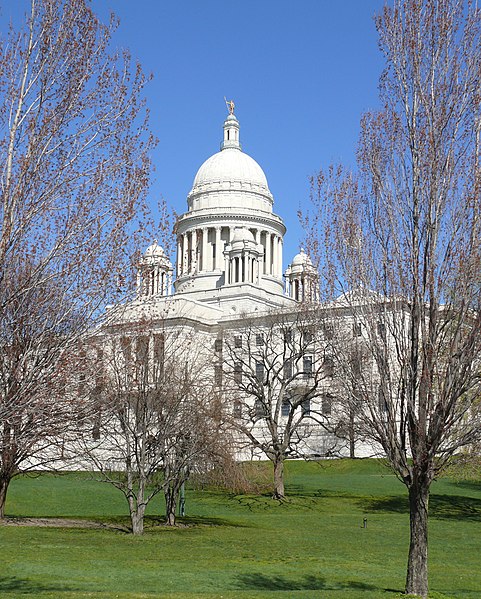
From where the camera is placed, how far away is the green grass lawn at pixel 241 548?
1819 centimetres

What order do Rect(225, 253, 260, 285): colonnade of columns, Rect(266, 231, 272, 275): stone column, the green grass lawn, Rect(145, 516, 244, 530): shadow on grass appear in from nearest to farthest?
1. the green grass lawn
2. Rect(145, 516, 244, 530): shadow on grass
3. Rect(225, 253, 260, 285): colonnade of columns
4. Rect(266, 231, 272, 275): stone column

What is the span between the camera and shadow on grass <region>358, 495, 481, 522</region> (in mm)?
37875

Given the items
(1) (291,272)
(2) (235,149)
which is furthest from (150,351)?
(2) (235,149)

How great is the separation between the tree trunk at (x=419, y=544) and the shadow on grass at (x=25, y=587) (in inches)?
250

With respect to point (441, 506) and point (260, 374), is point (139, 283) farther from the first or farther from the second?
point (260, 374)

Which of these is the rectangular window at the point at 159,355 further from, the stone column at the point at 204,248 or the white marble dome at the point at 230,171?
the white marble dome at the point at 230,171

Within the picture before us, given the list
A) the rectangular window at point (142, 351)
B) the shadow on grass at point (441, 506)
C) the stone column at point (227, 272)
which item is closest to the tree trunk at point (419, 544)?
the rectangular window at point (142, 351)

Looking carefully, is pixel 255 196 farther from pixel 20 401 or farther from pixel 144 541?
pixel 20 401

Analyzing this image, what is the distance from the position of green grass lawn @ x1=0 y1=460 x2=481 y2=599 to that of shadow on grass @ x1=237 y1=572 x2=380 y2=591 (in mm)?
27

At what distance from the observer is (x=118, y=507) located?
38688 mm

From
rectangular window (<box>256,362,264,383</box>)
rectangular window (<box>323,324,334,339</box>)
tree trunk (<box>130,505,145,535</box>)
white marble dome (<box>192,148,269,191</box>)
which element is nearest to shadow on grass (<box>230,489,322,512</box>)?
rectangular window (<box>256,362,264,383</box>)

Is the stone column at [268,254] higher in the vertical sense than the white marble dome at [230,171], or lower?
lower

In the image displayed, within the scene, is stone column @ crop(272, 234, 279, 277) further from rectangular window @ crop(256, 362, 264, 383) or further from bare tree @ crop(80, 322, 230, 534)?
bare tree @ crop(80, 322, 230, 534)

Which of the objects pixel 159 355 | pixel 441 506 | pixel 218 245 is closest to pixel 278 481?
pixel 441 506
